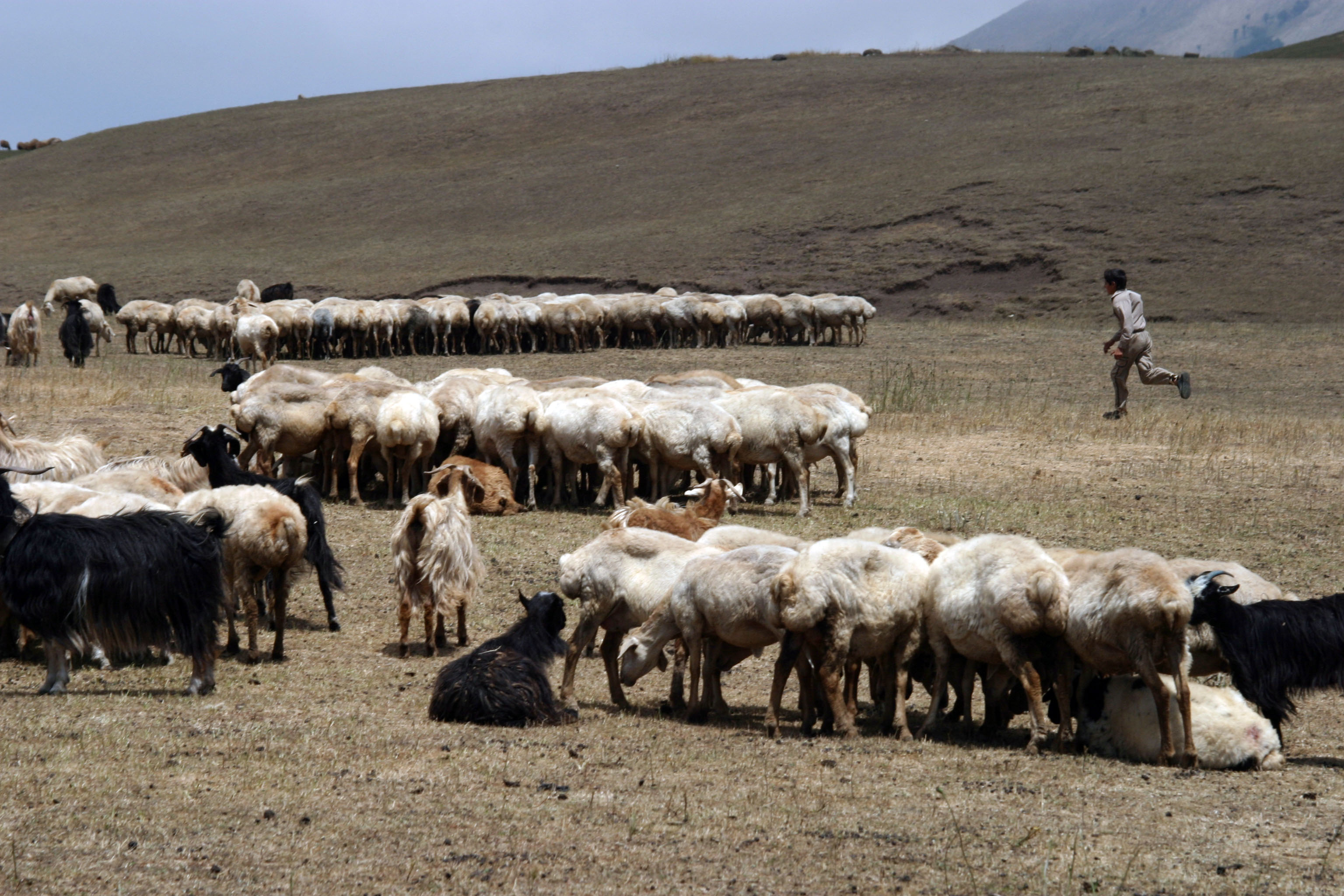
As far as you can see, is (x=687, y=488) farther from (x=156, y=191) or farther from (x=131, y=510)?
(x=156, y=191)

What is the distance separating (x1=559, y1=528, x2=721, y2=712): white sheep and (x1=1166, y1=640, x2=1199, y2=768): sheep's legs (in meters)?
2.60

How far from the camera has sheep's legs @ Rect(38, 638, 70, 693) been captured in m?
6.85

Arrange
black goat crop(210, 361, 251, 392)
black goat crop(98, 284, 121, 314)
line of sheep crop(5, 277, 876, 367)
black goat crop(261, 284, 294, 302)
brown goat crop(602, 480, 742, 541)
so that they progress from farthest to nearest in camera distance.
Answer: black goat crop(98, 284, 121, 314) → black goat crop(261, 284, 294, 302) → line of sheep crop(5, 277, 876, 367) → black goat crop(210, 361, 251, 392) → brown goat crop(602, 480, 742, 541)

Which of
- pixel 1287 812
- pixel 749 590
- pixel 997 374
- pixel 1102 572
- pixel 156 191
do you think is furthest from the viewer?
pixel 156 191

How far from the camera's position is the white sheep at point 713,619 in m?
7.04

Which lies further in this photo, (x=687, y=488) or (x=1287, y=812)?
(x=687, y=488)

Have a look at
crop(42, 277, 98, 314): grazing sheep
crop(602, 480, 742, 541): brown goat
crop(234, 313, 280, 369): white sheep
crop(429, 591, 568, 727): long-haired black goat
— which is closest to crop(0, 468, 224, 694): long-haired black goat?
crop(429, 591, 568, 727): long-haired black goat

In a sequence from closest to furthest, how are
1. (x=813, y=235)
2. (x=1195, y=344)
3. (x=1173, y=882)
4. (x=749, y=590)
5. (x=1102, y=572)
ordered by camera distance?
1. (x=1173, y=882)
2. (x=1102, y=572)
3. (x=749, y=590)
4. (x=1195, y=344)
5. (x=813, y=235)

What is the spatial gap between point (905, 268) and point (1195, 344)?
A: 15.9m

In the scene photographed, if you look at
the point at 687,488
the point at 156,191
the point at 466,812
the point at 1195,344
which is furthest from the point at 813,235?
the point at 466,812

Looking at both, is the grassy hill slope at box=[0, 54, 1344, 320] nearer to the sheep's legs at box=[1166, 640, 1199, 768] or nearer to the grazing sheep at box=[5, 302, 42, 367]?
the grazing sheep at box=[5, 302, 42, 367]

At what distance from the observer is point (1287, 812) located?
5.58 m

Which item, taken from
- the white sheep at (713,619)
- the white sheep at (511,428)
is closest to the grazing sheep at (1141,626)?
the white sheep at (713,619)

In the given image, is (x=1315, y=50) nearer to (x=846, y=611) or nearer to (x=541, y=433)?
(x=541, y=433)
